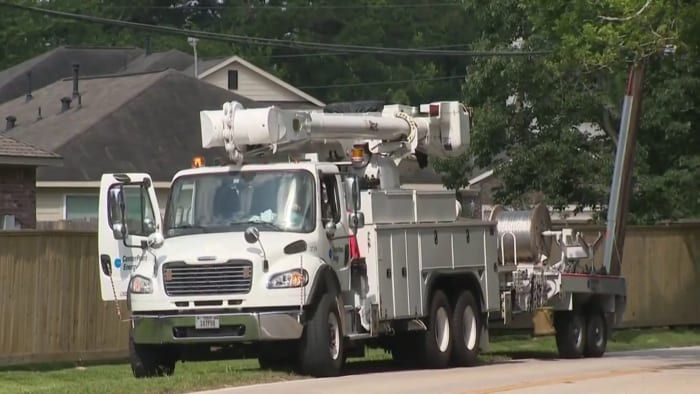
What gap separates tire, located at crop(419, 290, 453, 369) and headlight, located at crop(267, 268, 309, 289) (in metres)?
3.12

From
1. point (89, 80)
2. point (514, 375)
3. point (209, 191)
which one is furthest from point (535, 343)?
point (89, 80)

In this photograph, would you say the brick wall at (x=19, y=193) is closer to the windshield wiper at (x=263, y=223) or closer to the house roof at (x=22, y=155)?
the house roof at (x=22, y=155)

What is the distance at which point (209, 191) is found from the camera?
19344 millimetres

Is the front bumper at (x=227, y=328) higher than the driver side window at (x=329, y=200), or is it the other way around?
the driver side window at (x=329, y=200)

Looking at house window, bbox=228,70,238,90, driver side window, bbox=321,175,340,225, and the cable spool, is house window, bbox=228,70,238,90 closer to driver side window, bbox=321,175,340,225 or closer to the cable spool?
the cable spool

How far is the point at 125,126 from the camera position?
39.6 metres

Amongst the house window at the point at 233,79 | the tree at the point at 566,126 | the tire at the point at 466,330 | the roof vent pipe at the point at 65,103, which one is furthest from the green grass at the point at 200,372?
the house window at the point at 233,79

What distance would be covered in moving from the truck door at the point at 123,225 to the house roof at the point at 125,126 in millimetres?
17184

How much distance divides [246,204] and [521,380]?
3.97 m

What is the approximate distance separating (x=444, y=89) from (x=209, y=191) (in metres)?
64.5

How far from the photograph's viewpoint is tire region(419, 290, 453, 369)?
21.1 metres

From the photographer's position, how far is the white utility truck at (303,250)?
60.6 ft

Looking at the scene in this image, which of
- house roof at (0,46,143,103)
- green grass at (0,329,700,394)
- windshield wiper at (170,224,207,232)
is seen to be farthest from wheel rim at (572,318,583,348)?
house roof at (0,46,143,103)

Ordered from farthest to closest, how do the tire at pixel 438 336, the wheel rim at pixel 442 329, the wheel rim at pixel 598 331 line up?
the wheel rim at pixel 598 331
the wheel rim at pixel 442 329
the tire at pixel 438 336
